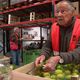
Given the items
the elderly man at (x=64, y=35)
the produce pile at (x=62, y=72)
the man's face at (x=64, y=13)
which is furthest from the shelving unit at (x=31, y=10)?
the produce pile at (x=62, y=72)

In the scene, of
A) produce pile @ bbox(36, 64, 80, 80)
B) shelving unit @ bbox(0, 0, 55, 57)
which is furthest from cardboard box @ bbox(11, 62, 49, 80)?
shelving unit @ bbox(0, 0, 55, 57)

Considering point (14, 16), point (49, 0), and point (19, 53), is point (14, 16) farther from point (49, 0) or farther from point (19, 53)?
point (49, 0)

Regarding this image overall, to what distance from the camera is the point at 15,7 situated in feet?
19.8

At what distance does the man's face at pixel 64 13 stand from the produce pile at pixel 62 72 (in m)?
0.52

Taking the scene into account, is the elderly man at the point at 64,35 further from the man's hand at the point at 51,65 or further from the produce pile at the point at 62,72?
the man's hand at the point at 51,65

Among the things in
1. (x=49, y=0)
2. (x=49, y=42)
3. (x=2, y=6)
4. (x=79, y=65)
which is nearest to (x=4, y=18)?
(x=2, y=6)

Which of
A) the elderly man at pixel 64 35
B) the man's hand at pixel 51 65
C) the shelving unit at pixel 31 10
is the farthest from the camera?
the shelving unit at pixel 31 10

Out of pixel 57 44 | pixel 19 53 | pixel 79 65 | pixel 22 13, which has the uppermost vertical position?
pixel 22 13

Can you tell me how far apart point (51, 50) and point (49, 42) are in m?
0.09

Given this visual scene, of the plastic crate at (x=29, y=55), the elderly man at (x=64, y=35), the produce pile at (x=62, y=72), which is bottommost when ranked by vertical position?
the plastic crate at (x=29, y=55)

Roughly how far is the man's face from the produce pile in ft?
1.69

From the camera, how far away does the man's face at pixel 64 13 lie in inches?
69.0

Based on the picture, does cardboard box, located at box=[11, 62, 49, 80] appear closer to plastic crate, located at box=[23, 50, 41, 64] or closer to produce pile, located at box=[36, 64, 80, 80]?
produce pile, located at box=[36, 64, 80, 80]

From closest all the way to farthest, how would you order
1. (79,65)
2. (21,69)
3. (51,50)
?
(21,69)
(79,65)
(51,50)
